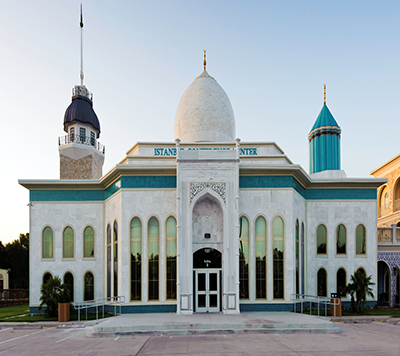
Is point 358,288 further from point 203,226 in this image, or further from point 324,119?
point 324,119

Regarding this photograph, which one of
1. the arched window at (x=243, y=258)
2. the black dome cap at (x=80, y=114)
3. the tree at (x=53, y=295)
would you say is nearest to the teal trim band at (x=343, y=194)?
the arched window at (x=243, y=258)

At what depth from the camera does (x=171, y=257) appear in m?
19.8

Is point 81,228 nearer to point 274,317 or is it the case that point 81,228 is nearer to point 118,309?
point 118,309

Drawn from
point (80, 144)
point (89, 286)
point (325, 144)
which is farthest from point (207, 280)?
point (80, 144)

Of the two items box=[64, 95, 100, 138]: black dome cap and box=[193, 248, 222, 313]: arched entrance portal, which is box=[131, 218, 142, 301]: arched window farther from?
box=[64, 95, 100, 138]: black dome cap

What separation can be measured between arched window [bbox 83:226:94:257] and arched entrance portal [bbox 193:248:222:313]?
22.2ft

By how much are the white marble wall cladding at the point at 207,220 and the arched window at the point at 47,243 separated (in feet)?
29.2

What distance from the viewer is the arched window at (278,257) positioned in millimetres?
19609

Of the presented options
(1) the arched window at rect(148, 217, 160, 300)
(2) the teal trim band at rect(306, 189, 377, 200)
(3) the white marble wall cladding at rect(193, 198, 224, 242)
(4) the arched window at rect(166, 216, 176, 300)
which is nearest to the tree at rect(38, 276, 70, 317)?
(1) the arched window at rect(148, 217, 160, 300)

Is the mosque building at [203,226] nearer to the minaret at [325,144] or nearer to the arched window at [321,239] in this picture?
the arched window at [321,239]

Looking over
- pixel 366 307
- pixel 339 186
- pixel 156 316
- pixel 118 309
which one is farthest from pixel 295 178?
pixel 118 309

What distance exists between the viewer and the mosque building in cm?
1903

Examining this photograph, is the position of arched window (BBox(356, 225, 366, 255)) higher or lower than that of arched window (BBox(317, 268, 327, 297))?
higher

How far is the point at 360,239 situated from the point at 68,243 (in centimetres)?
1696
